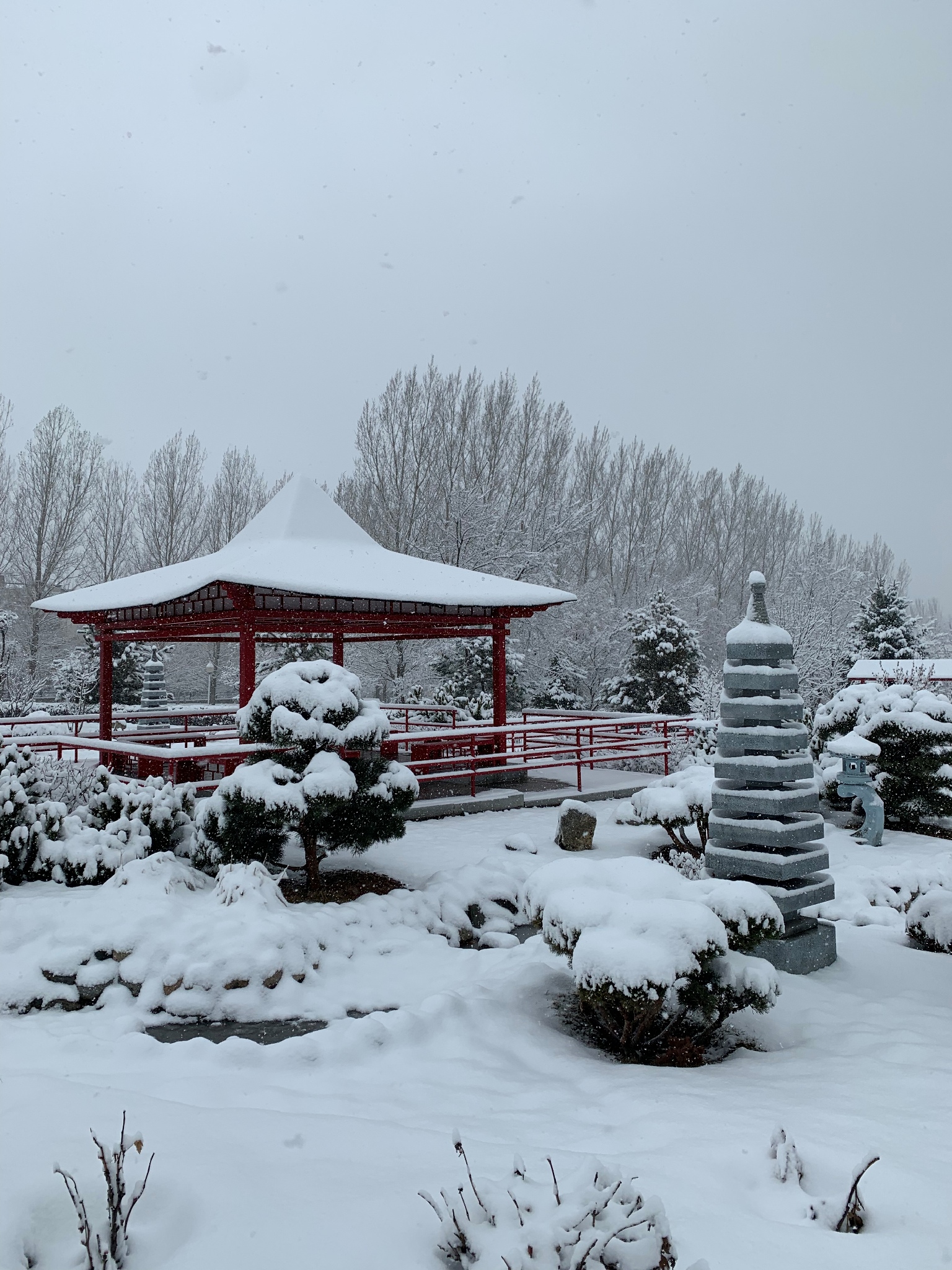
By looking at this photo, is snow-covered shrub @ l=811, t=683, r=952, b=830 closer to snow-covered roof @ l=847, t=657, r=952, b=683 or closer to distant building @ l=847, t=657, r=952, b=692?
distant building @ l=847, t=657, r=952, b=692

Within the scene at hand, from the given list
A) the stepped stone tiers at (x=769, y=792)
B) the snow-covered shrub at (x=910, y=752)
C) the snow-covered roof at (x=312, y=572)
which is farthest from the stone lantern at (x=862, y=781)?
the stepped stone tiers at (x=769, y=792)

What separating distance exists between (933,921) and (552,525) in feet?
65.8

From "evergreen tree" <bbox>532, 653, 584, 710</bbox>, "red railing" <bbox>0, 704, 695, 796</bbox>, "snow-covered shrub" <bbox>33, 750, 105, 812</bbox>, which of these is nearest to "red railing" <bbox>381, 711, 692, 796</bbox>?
"red railing" <bbox>0, 704, 695, 796</bbox>

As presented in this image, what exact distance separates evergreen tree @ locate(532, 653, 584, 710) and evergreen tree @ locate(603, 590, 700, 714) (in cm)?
243

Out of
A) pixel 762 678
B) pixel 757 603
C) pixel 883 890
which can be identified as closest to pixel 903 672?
pixel 883 890

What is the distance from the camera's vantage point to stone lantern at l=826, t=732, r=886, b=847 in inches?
400

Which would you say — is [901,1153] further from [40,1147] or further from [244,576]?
[244,576]

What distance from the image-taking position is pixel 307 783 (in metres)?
6.63

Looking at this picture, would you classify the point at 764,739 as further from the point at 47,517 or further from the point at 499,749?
the point at 47,517

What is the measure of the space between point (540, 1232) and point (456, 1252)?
25cm

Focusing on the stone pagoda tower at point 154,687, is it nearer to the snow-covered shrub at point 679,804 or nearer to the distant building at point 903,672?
the snow-covered shrub at point 679,804

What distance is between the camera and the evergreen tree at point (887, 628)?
25703mm

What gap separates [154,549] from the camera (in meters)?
29.9

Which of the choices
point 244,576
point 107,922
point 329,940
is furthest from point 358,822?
point 244,576
